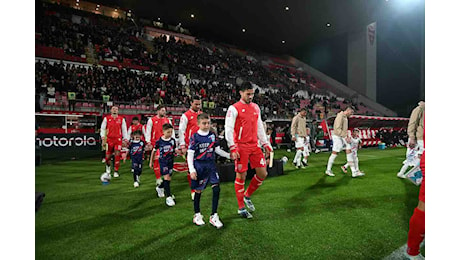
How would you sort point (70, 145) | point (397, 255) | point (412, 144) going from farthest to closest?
point (70, 145)
point (412, 144)
point (397, 255)

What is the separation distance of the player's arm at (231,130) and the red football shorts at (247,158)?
0.22 m

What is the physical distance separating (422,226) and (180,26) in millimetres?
33267

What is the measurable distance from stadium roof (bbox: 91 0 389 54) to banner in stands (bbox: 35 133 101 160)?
1586 centimetres

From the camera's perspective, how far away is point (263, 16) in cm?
2572

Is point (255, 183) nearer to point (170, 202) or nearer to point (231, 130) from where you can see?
point (231, 130)

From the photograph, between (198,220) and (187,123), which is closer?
(198,220)

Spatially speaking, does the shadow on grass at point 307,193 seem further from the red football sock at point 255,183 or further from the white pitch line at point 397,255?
the white pitch line at point 397,255

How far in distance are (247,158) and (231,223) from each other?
1.02 metres

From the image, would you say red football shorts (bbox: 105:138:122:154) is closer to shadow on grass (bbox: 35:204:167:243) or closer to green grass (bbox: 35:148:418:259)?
green grass (bbox: 35:148:418:259)

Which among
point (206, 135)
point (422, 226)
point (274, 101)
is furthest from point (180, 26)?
point (422, 226)

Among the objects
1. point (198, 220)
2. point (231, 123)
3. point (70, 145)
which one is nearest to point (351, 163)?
point (231, 123)

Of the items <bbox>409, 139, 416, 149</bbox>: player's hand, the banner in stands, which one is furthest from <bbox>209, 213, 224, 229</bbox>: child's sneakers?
the banner in stands

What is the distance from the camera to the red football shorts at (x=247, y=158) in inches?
166

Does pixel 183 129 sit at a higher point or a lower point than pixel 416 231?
higher
